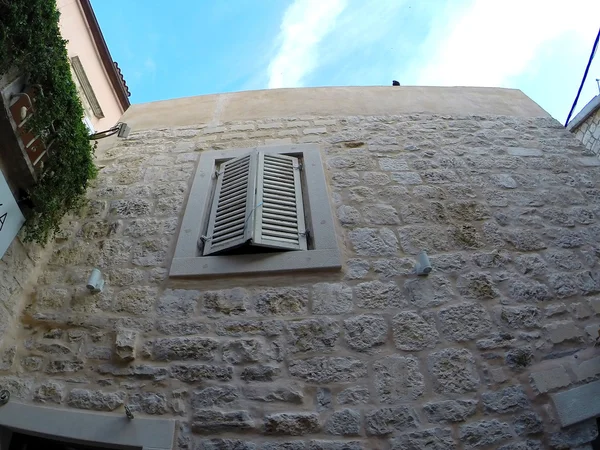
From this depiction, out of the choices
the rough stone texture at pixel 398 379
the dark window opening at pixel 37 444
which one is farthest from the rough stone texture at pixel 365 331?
the dark window opening at pixel 37 444

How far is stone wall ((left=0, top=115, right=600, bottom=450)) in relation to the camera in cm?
204

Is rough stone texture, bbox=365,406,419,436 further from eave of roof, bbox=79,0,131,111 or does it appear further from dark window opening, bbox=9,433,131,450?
eave of roof, bbox=79,0,131,111

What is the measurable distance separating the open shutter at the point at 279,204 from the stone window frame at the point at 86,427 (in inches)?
47.4

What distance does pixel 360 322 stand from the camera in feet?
7.77

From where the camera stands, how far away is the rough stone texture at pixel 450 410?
202cm

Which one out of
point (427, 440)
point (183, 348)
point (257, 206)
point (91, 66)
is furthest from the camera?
point (91, 66)

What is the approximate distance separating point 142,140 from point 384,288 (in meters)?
2.87

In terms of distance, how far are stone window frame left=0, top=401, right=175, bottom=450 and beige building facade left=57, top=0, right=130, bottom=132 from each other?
Result: 519 centimetres

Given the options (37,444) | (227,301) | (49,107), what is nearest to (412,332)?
(227,301)

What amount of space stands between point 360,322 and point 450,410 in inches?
24.8

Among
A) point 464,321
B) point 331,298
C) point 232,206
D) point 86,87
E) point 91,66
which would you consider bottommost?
point 464,321

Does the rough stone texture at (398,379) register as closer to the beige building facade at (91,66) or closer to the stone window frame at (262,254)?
the stone window frame at (262,254)

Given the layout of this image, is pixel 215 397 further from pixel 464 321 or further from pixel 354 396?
pixel 464 321

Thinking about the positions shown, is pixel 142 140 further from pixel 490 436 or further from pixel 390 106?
pixel 490 436
